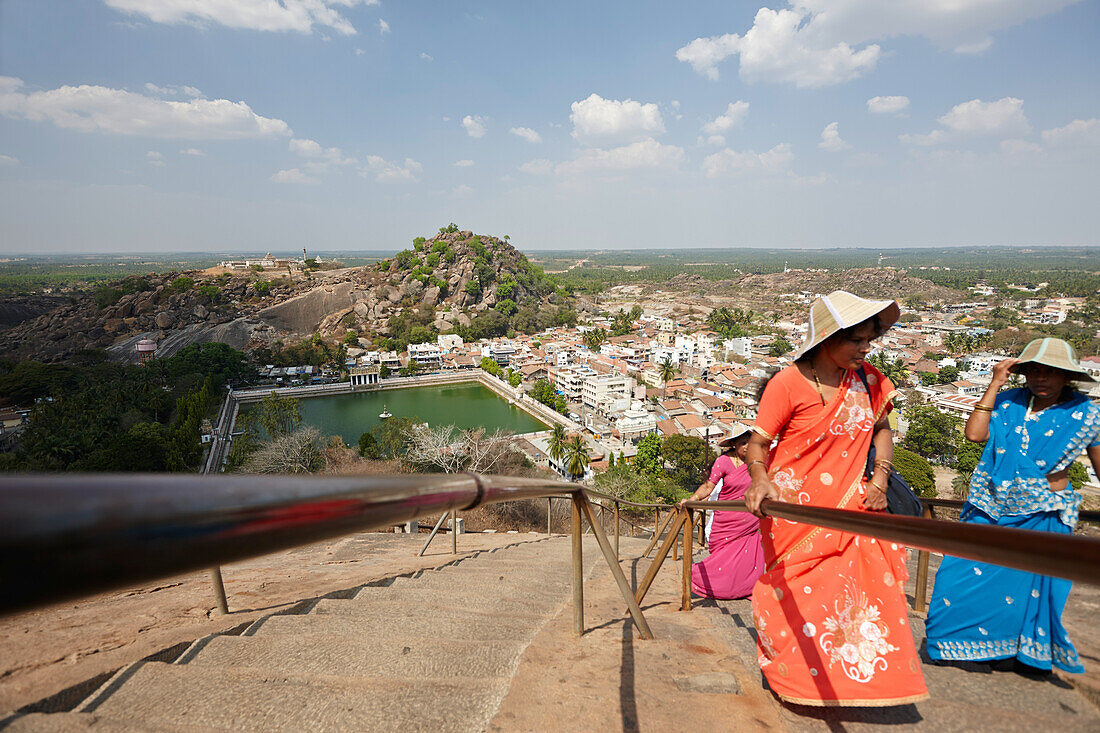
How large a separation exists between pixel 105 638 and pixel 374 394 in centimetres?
3435

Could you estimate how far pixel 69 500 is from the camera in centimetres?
32

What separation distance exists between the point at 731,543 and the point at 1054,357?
1608mm

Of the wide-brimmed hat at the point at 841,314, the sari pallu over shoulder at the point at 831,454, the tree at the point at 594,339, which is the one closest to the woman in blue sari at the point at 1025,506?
the sari pallu over shoulder at the point at 831,454

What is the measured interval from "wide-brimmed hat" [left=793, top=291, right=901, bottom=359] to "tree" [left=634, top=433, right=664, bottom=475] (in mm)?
18430

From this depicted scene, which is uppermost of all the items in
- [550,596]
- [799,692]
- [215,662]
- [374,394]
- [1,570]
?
[1,570]

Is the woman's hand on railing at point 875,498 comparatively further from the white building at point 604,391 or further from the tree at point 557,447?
the white building at point 604,391

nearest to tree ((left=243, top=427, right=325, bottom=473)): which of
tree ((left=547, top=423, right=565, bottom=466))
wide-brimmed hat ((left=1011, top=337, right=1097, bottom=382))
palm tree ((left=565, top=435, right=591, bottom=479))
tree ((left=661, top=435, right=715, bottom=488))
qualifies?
tree ((left=547, top=423, right=565, bottom=466))

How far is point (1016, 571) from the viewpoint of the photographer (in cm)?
191

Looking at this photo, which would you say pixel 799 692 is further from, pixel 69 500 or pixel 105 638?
pixel 105 638

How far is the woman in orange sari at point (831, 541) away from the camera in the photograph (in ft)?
5.07

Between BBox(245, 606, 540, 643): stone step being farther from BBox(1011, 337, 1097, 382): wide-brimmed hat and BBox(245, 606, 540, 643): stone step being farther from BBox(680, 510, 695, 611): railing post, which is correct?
BBox(1011, 337, 1097, 382): wide-brimmed hat

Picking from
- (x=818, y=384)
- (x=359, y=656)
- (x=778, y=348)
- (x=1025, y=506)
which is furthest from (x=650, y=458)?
(x=778, y=348)

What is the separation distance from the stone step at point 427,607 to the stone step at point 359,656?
1.15 ft

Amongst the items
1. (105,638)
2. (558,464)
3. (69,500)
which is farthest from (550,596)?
(558,464)
